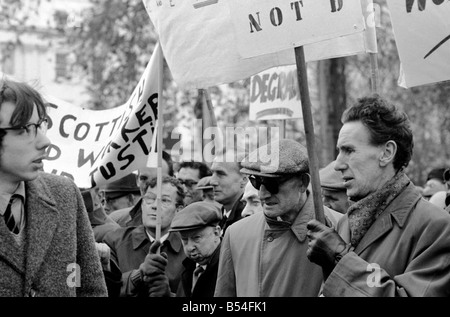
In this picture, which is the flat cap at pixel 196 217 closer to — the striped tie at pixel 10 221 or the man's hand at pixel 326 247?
the man's hand at pixel 326 247

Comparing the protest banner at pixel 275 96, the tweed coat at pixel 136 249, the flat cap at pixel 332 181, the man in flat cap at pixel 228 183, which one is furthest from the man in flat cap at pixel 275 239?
the protest banner at pixel 275 96

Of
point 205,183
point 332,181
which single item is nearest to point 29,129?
point 332,181

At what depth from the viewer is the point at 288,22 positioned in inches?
179

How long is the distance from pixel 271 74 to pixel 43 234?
6092mm

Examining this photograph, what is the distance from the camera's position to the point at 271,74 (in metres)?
9.59

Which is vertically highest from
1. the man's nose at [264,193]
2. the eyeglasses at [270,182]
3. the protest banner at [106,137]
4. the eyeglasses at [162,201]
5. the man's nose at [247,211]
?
the protest banner at [106,137]

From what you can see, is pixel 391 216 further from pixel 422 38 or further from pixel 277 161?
pixel 422 38

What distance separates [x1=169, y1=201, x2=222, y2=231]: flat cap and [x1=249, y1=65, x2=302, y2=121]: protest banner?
2.93m

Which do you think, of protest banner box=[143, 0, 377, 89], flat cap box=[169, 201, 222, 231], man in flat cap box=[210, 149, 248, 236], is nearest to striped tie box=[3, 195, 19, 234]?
protest banner box=[143, 0, 377, 89]

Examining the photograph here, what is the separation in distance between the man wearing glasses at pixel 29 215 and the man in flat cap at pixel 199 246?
2.04 meters

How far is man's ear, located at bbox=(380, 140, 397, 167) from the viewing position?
431 centimetres

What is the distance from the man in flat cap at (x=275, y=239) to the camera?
4625 mm

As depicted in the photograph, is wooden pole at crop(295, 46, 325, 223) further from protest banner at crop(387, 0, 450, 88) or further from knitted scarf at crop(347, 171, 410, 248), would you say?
protest banner at crop(387, 0, 450, 88)
